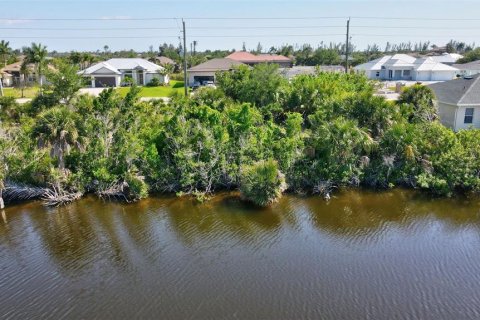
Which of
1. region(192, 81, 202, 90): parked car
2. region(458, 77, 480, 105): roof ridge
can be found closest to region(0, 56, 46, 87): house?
region(192, 81, 202, 90): parked car

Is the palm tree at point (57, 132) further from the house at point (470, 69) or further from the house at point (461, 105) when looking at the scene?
the house at point (470, 69)

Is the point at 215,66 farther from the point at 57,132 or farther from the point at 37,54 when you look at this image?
the point at 57,132

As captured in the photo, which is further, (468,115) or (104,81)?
(104,81)

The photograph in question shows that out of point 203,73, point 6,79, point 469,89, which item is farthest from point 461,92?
point 6,79

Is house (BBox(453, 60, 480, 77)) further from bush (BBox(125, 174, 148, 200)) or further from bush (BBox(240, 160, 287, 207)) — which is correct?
bush (BBox(125, 174, 148, 200))

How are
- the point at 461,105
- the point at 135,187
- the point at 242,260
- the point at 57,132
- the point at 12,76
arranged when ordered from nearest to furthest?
the point at 242,260 < the point at 135,187 < the point at 57,132 < the point at 461,105 < the point at 12,76

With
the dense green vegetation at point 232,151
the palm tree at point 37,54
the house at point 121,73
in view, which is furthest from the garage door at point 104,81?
the dense green vegetation at point 232,151
